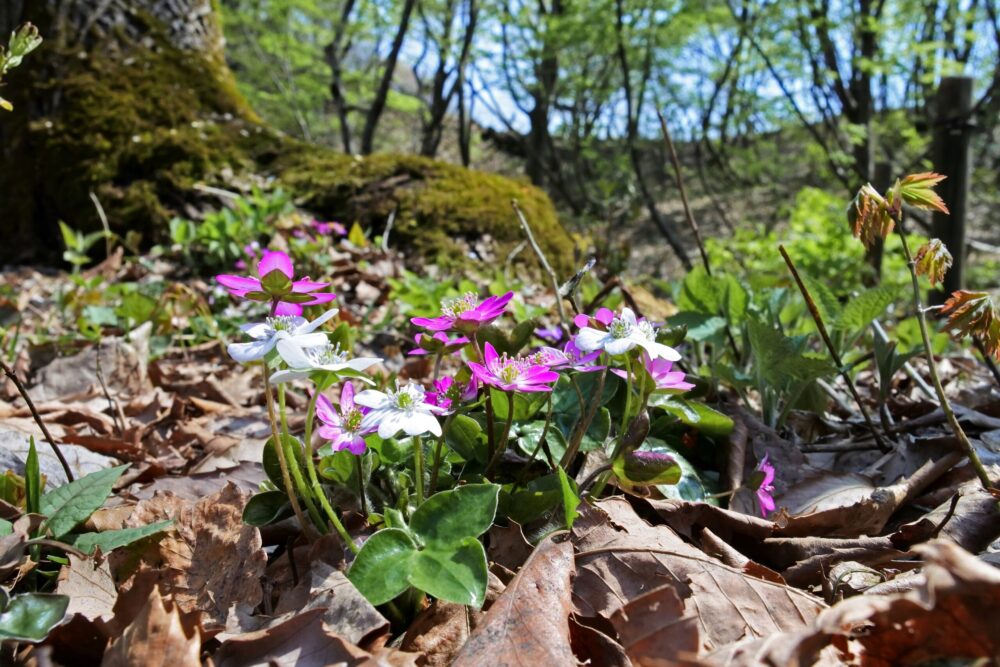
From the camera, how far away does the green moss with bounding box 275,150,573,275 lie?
3.88 metres

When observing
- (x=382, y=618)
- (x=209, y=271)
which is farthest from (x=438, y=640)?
(x=209, y=271)

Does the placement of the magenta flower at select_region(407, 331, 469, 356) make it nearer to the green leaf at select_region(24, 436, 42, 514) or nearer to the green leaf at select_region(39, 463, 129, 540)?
the green leaf at select_region(39, 463, 129, 540)

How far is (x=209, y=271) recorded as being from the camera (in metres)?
3.58

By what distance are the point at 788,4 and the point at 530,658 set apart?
8.00 meters

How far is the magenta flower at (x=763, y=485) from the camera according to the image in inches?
43.9

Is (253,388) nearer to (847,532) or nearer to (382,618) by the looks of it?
(382,618)

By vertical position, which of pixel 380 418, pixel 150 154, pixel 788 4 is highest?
pixel 788 4

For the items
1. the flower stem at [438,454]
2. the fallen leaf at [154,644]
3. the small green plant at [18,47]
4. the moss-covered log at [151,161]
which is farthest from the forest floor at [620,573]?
the moss-covered log at [151,161]

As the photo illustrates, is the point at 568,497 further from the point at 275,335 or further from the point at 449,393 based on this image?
the point at 275,335

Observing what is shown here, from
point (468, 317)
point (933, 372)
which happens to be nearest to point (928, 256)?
point (933, 372)

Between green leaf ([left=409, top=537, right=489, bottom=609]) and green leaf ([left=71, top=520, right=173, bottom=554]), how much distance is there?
16.0 inches

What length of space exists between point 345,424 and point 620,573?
0.42 meters

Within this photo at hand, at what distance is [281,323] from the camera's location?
809 millimetres

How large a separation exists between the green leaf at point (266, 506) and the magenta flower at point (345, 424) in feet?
0.41
